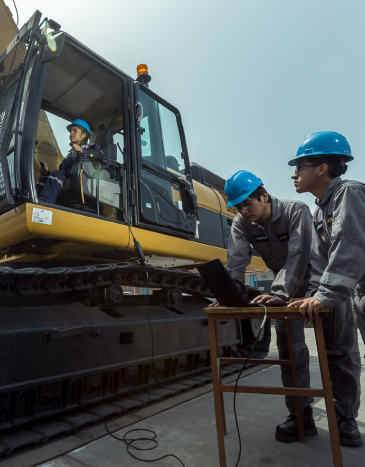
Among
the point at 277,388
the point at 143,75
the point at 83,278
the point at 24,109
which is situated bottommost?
the point at 277,388

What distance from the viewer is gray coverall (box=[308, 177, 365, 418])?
1890 millimetres

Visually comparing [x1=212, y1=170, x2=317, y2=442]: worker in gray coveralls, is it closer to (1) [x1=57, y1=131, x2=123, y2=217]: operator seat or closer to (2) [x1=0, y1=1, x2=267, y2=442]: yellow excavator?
(2) [x1=0, y1=1, x2=267, y2=442]: yellow excavator

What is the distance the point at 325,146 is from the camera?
2.31 meters

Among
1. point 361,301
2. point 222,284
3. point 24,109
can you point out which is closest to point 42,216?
point 24,109

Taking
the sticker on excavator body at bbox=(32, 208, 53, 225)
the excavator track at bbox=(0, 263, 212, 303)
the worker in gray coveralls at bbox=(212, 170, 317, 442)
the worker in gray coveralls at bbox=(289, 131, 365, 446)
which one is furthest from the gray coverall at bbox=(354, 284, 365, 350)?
the sticker on excavator body at bbox=(32, 208, 53, 225)

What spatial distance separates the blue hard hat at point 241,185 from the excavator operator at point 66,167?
4.77 feet

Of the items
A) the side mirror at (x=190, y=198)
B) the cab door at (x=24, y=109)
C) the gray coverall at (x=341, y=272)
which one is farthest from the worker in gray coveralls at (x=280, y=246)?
the cab door at (x=24, y=109)

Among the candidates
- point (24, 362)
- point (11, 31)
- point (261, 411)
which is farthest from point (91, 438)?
point (11, 31)

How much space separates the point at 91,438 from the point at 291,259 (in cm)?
193

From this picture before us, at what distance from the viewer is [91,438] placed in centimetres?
241

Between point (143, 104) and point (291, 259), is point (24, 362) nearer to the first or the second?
point (291, 259)

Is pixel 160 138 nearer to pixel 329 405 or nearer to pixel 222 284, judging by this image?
pixel 222 284

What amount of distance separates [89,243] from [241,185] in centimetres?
141

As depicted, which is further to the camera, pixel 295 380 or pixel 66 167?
pixel 66 167
